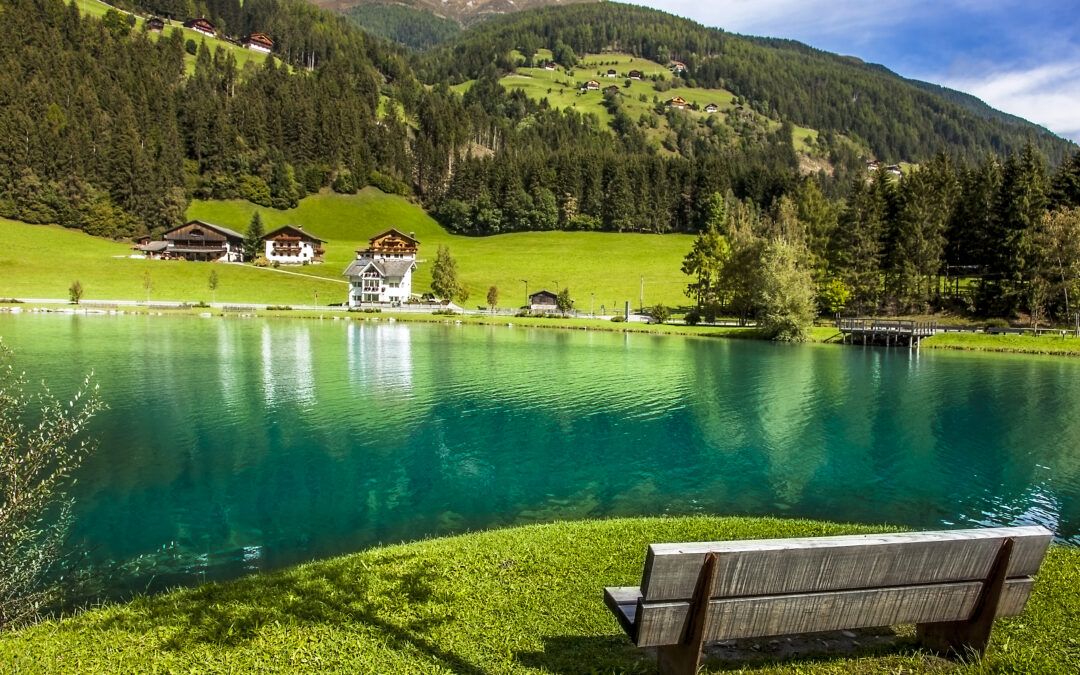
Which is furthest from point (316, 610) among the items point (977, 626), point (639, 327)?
point (639, 327)

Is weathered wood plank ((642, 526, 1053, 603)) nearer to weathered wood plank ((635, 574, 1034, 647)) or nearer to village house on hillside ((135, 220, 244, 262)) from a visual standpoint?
weathered wood plank ((635, 574, 1034, 647))

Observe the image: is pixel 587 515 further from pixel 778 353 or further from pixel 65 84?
pixel 65 84

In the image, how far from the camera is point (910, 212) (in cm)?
9012

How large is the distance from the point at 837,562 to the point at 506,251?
14568 cm

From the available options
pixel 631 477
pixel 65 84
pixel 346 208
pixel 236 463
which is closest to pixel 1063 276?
pixel 631 477

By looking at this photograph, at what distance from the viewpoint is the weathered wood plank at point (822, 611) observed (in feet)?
17.7

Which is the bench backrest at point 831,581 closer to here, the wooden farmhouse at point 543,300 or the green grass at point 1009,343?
the green grass at point 1009,343

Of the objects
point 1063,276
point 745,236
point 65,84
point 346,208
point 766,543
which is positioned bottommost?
point 766,543

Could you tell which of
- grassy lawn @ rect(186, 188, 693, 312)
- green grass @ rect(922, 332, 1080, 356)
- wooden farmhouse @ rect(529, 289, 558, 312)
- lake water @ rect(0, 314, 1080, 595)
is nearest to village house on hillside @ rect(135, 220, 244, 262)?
grassy lawn @ rect(186, 188, 693, 312)

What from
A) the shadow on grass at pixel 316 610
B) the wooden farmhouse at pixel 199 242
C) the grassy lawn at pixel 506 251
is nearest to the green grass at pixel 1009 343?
the grassy lawn at pixel 506 251

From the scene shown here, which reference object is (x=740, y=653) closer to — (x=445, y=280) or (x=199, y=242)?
(x=445, y=280)

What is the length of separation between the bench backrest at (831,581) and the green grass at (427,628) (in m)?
1.07

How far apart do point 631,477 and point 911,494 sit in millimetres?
8161

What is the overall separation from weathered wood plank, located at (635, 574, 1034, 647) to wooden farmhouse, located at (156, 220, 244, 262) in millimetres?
149415
